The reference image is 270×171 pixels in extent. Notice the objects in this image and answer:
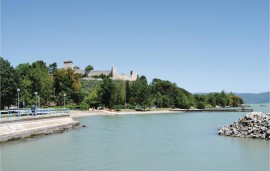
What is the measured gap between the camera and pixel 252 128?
3609 cm

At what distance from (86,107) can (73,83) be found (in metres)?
13.4

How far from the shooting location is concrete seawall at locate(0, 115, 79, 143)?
2981 centimetres

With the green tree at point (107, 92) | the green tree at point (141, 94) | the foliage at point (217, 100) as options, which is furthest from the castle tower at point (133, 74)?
the green tree at point (107, 92)

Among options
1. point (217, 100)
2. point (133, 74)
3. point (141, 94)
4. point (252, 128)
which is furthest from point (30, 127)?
point (217, 100)

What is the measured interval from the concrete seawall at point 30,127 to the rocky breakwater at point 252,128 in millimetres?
17789

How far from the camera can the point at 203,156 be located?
25125mm

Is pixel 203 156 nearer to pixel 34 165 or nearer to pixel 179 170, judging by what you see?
pixel 179 170

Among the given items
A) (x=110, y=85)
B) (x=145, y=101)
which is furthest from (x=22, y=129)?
(x=145, y=101)

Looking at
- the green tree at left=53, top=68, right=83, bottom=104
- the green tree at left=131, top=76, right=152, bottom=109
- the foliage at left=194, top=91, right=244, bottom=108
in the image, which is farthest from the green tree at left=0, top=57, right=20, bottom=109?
the foliage at left=194, top=91, right=244, bottom=108

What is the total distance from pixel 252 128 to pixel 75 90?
71576 mm

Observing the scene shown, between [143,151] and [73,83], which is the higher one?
[73,83]

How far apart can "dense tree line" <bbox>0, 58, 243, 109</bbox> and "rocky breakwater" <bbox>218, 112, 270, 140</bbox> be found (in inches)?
1560

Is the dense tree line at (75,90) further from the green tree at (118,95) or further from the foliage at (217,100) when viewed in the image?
the foliage at (217,100)

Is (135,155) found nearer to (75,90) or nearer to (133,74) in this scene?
(75,90)
